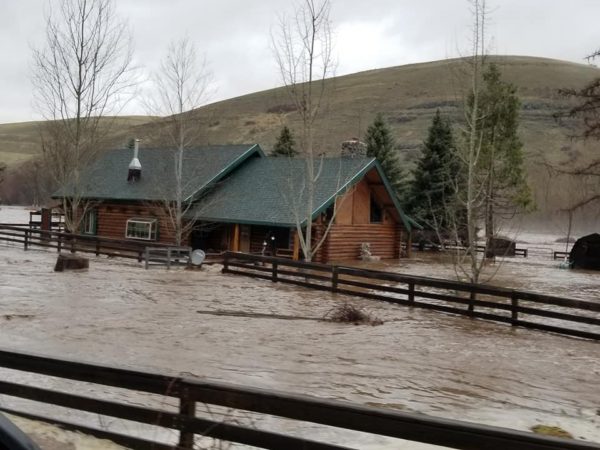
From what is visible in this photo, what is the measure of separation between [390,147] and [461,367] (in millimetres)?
34755

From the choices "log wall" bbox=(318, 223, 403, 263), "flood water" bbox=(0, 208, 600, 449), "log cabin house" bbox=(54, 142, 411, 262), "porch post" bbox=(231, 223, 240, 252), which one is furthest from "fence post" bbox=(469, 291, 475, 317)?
"porch post" bbox=(231, 223, 240, 252)

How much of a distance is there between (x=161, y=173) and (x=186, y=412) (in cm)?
3090

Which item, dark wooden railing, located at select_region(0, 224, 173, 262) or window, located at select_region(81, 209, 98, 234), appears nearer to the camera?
dark wooden railing, located at select_region(0, 224, 173, 262)

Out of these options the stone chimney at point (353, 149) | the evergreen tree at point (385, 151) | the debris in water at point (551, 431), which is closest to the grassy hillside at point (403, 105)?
Result: the evergreen tree at point (385, 151)

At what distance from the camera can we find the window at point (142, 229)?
32375mm

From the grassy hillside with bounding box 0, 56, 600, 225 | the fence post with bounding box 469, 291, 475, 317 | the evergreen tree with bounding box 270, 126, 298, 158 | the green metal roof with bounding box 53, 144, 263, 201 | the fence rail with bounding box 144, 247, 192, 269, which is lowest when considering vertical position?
the fence post with bounding box 469, 291, 475, 317

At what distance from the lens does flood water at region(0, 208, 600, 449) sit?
8383mm

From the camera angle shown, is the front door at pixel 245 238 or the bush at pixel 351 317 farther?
the front door at pixel 245 238

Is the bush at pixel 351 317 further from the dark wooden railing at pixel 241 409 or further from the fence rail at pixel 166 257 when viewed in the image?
the fence rail at pixel 166 257

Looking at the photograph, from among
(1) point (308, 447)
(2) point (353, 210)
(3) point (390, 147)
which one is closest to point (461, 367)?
(1) point (308, 447)

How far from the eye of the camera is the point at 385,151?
43.6 m

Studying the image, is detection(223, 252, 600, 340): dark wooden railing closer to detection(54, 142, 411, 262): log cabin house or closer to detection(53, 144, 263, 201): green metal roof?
detection(54, 142, 411, 262): log cabin house

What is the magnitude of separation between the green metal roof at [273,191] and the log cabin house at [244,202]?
0.18 feet

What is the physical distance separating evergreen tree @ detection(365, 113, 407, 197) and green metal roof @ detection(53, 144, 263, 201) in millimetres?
11002
